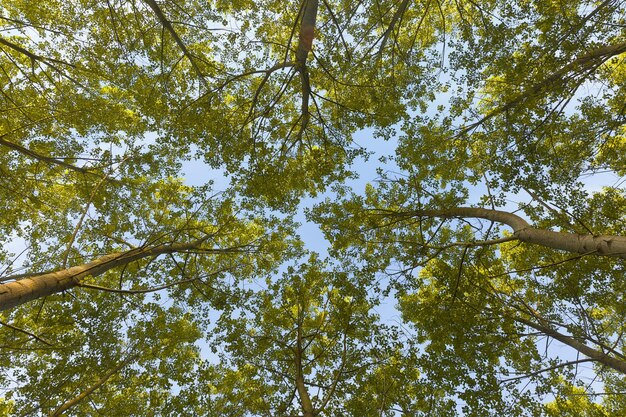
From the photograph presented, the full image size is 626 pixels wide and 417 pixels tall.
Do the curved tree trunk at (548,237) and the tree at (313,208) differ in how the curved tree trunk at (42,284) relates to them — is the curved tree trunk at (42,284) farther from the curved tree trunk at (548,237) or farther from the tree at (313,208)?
the curved tree trunk at (548,237)

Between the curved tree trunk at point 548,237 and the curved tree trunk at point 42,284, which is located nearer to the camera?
the curved tree trunk at point 42,284

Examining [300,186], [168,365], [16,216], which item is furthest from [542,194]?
[16,216]

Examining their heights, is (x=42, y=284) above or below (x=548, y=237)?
below

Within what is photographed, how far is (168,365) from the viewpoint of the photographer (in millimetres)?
8664

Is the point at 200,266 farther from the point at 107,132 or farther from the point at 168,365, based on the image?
the point at 107,132

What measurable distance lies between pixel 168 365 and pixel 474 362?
286 inches

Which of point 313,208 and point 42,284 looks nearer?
point 42,284

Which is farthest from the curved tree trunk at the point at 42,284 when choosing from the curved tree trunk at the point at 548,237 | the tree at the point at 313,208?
the curved tree trunk at the point at 548,237

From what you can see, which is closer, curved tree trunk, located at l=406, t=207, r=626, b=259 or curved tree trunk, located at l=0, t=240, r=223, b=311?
curved tree trunk, located at l=0, t=240, r=223, b=311

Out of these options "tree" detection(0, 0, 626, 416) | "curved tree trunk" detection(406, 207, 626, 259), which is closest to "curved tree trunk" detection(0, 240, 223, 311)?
"tree" detection(0, 0, 626, 416)

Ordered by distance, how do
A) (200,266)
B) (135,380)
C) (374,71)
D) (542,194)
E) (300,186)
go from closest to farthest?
(542,194) < (374,71) < (135,380) < (300,186) < (200,266)

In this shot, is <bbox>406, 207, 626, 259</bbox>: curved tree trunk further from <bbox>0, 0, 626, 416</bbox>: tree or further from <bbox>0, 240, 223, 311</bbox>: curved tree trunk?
<bbox>0, 240, 223, 311</bbox>: curved tree trunk

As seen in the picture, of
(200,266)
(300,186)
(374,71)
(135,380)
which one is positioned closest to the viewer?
(374,71)

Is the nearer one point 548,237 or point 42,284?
point 42,284
